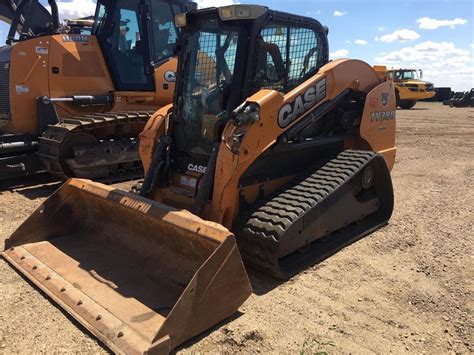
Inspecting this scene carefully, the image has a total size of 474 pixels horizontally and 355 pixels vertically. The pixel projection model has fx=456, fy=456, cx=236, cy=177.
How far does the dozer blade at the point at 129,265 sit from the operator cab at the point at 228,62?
97 cm

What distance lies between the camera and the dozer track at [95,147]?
22.4 ft

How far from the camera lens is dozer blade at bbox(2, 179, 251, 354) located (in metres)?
2.97

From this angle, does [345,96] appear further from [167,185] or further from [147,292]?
[147,292]

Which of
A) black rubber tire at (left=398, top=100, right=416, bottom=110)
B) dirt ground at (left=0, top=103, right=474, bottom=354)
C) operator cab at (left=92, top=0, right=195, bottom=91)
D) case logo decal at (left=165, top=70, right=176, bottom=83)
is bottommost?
dirt ground at (left=0, top=103, right=474, bottom=354)

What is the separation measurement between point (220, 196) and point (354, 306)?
1412 mm

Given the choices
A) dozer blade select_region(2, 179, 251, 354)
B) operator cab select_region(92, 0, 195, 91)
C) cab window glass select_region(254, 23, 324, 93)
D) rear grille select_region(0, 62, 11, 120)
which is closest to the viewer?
dozer blade select_region(2, 179, 251, 354)

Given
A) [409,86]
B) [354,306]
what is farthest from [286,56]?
[409,86]

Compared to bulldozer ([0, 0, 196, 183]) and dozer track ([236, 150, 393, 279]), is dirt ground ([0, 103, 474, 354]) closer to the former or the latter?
dozer track ([236, 150, 393, 279])

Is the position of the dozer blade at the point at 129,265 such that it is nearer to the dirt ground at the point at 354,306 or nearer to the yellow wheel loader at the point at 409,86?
the dirt ground at the point at 354,306

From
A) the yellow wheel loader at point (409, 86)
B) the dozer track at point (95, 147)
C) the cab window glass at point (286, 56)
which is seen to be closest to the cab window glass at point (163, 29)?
the dozer track at point (95, 147)

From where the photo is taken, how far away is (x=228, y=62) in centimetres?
438

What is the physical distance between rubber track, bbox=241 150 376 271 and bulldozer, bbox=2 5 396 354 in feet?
0.04

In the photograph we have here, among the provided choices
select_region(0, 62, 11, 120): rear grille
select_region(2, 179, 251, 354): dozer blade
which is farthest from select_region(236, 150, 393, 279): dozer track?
select_region(0, 62, 11, 120): rear grille

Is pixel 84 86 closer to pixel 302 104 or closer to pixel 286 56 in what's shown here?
pixel 286 56
